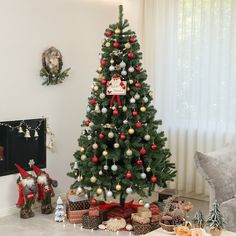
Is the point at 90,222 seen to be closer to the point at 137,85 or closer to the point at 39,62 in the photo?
the point at 137,85

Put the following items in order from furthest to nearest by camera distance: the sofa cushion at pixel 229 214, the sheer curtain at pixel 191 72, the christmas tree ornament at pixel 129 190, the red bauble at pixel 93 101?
the sheer curtain at pixel 191 72 < the red bauble at pixel 93 101 < the christmas tree ornament at pixel 129 190 < the sofa cushion at pixel 229 214

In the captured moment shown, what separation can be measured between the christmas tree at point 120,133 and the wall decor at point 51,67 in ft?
2.55

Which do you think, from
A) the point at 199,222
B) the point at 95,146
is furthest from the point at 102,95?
the point at 199,222

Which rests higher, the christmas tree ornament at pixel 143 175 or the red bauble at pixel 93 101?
the red bauble at pixel 93 101

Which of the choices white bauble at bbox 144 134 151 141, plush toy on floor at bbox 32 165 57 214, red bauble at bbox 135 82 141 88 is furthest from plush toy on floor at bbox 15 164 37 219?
red bauble at bbox 135 82 141 88

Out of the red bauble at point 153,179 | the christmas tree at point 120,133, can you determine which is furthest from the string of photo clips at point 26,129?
the red bauble at point 153,179

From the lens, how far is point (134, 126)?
153 inches

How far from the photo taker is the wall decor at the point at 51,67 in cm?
454

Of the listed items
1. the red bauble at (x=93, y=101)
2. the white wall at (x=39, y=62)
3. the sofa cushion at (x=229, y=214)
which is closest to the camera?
the sofa cushion at (x=229, y=214)

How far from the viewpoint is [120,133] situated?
3.87 metres

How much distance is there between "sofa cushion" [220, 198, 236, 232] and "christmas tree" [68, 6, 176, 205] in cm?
80

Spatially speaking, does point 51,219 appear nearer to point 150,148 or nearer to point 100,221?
point 100,221

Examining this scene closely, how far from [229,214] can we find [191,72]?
90.3 inches

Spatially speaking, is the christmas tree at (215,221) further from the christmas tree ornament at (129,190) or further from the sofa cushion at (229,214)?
the christmas tree ornament at (129,190)
